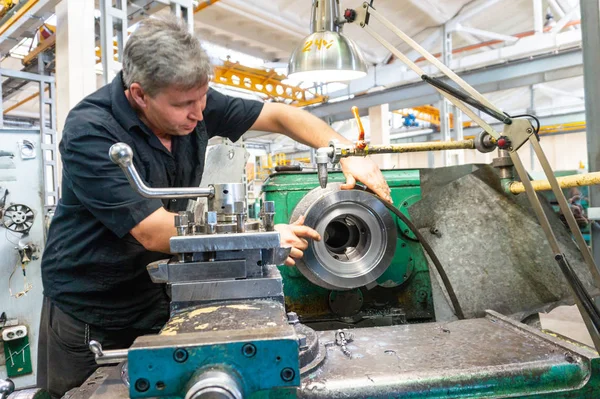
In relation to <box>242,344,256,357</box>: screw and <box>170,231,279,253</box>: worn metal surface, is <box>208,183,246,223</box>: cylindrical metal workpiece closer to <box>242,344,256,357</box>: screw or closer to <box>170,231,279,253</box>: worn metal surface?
<box>170,231,279,253</box>: worn metal surface

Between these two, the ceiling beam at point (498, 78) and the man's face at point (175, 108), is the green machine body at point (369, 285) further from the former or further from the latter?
the ceiling beam at point (498, 78)

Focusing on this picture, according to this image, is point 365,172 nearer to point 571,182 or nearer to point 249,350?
point 571,182

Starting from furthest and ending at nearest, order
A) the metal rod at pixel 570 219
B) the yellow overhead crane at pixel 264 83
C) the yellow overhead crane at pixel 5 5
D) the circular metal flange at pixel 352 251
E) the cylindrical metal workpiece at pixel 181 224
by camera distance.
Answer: the yellow overhead crane at pixel 264 83 → the yellow overhead crane at pixel 5 5 → the circular metal flange at pixel 352 251 → the metal rod at pixel 570 219 → the cylindrical metal workpiece at pixel 181 224

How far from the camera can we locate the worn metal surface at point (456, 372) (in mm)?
646

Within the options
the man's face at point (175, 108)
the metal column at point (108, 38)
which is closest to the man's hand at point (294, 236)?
the man's face at point (175, 108)

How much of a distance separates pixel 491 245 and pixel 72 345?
1189 millimetres

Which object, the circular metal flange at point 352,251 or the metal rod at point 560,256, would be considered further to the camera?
the circular metal flange at point 352,251

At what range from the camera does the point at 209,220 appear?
71 cm

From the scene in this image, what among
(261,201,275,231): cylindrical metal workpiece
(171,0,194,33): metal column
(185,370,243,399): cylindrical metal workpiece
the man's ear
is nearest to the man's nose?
the man's ear

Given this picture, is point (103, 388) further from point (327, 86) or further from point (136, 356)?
point (327, 86)

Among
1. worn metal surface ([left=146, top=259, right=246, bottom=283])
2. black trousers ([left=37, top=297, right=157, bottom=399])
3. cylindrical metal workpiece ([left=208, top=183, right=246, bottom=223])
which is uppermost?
cylindrical metal workpiece ([left=208, top=183, right=246, bottom=223])

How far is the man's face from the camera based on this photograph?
0.98 m

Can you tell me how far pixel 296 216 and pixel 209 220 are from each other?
2.69 feet

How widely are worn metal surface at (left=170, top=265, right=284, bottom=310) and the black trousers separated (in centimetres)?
56
